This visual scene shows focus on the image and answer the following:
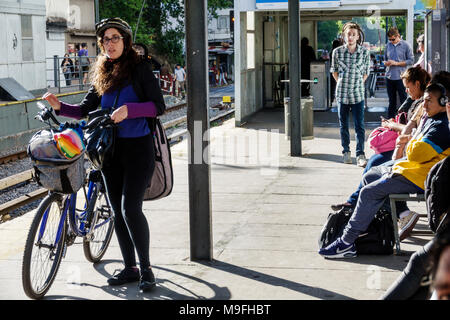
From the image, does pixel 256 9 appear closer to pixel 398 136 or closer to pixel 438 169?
pixel 398 136

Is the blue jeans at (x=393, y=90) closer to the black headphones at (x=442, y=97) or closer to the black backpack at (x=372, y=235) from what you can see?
the black backpack at (x=372, y=235)

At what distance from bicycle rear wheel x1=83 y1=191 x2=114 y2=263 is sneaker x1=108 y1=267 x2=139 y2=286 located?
40cm

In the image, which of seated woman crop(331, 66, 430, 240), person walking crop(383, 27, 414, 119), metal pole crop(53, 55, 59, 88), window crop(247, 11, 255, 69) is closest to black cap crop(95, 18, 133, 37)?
seated woman crop(331, 66, 430, 240)

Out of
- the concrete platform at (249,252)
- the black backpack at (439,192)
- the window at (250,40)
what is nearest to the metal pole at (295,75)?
the concrete platform at (249,252)

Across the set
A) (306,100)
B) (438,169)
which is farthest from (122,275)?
(306,100)

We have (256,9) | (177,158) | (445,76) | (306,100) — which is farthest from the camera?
(256,9)

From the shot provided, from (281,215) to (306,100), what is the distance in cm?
607

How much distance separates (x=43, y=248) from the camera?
16.9ft

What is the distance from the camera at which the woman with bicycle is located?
513 centimetres

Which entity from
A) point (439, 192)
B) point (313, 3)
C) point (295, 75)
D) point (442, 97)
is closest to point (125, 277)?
point (439, 192)

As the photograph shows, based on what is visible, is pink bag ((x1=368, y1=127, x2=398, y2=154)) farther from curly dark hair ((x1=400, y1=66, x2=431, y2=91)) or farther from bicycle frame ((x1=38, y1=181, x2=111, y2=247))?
bicycle frame ((x1=38, y1=181, x2=111, y2=247))

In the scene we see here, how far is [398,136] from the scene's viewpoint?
691cm

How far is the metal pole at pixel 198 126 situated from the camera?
229 inches
